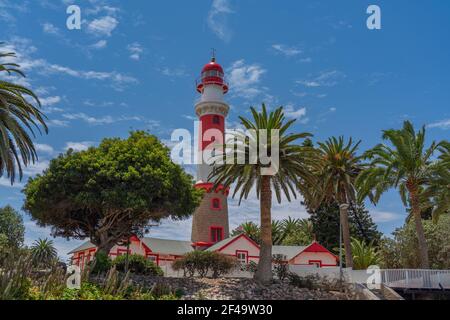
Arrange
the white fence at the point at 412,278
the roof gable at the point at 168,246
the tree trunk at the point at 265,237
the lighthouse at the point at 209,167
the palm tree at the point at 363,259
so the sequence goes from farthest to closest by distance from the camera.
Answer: the roof gable at the point at 168,246, the lighthouse at the point at 209,167, the palm tree at the point at 363,259, the white fence at the point at 412,278, the tree trunk at the point at 265,237

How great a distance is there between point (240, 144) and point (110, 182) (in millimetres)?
8343

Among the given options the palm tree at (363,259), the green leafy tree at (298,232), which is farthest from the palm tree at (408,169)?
the green leafy tree at (298,232)

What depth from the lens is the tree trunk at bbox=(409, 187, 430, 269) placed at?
30969 mm

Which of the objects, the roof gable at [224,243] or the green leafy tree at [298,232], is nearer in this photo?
the roof gable at [224,243]

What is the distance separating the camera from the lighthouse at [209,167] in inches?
1794

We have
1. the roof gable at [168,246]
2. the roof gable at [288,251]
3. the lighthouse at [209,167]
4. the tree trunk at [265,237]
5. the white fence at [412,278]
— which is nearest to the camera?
the tree trunk at [265,237]

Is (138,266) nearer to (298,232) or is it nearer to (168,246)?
(168,246)

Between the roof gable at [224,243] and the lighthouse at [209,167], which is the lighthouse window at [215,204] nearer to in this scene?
the lighthouse at [209,167]

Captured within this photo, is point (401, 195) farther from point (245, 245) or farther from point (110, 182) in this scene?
point (110, 182)

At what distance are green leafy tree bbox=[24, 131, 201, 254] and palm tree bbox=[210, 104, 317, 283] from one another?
3455 mm

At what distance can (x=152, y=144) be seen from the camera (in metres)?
29.7

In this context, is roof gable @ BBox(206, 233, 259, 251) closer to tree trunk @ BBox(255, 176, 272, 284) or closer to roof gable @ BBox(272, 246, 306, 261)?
roof gable @ BBox(272, 246, 306, 261)

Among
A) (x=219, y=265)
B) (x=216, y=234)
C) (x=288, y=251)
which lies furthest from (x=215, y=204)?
(x=219, y=265)
